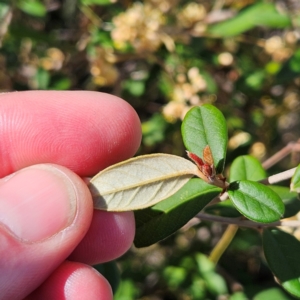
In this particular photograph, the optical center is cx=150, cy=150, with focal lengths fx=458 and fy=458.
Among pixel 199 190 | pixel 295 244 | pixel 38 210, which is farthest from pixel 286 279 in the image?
pixel 38 210

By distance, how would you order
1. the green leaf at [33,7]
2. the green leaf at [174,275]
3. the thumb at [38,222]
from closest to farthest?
the thumb at [38,222]
the green leaf at [174,275]
the green leaf at [33,7]

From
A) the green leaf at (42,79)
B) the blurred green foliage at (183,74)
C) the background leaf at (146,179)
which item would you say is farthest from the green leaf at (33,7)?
the background leaf at (146,179)

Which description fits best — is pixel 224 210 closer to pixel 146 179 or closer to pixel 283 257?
pixel 283 257

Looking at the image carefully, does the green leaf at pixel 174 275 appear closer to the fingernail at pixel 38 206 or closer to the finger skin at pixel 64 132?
the finger skin at pixel 64 132

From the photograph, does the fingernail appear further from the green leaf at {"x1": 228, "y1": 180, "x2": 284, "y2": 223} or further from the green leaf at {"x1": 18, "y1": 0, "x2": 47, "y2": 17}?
the green leaf at {"x1": 18, "y1": 0, "x2": 47, "y2": 17}

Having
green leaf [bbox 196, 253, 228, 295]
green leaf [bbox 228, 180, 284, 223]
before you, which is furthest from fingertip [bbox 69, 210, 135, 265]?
green leaf [bbox 196, 253, 228, 295]

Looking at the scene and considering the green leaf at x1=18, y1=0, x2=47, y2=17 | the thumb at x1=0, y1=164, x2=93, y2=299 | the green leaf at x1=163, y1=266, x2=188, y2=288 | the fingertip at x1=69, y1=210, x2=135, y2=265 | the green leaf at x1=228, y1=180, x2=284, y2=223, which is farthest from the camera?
the green leaf at x1=18, y1=0, x2=47, y2=17

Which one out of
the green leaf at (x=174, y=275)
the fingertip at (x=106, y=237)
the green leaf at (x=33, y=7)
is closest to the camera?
the fingertip at (x=106, y=237)

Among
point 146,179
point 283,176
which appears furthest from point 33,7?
point 283,176
